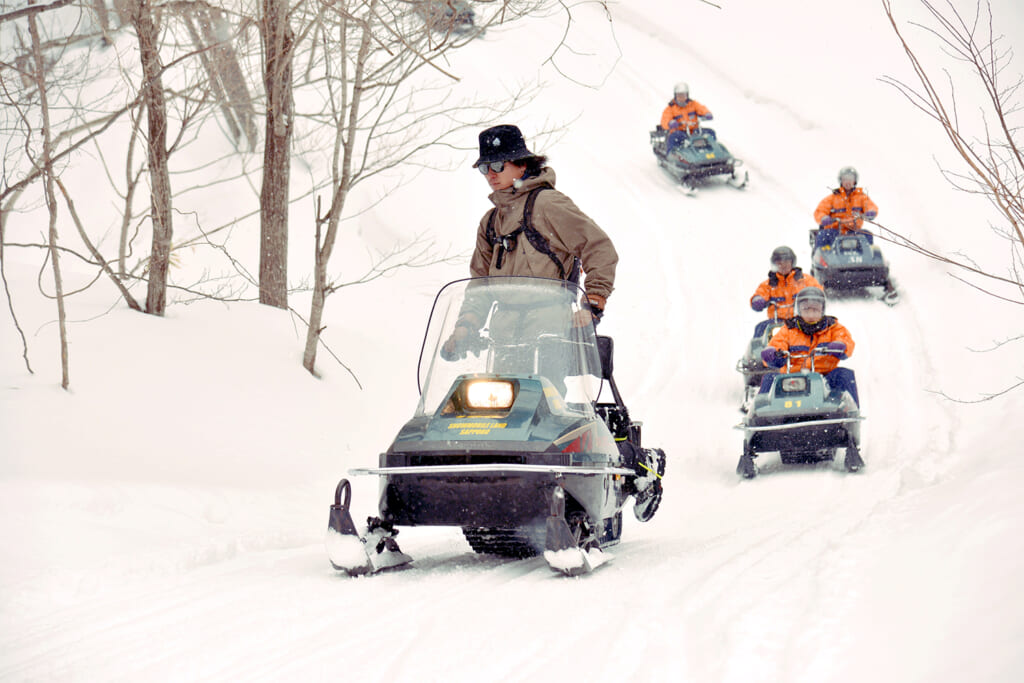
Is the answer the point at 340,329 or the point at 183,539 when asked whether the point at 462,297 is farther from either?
the point at 340,329

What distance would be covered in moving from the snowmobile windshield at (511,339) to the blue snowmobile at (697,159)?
12.1 m

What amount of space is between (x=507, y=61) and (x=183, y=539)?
19.7m

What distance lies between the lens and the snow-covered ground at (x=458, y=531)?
8.38ft

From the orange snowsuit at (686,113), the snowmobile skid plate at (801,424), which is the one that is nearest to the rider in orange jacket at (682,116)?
the orange snowsuit at (686,113)

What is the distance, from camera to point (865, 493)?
5.66 m

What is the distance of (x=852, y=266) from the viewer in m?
11.4

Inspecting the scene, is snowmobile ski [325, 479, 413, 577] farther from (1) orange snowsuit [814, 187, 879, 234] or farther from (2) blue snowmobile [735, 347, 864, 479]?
(1) orange snowsuit [814, 187, 879, 234]

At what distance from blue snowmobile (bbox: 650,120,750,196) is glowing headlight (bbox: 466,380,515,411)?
12587mm

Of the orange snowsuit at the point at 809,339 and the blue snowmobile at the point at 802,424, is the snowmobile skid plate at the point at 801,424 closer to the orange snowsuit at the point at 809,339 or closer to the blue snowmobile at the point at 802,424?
the blue snowmobile at the point at 802,424

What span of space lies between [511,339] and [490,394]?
33cm

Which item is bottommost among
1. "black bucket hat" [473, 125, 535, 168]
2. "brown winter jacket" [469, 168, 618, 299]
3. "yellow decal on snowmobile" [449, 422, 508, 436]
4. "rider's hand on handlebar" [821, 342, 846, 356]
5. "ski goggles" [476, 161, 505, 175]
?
"yellow decal on snowmobile" [449, 422, 508, 436]

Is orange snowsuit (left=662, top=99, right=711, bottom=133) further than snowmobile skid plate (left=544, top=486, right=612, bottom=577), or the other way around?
orange snowsuit (left=662, top=99, right=711, bottom=133)

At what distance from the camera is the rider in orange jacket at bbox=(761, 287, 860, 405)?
7.36m

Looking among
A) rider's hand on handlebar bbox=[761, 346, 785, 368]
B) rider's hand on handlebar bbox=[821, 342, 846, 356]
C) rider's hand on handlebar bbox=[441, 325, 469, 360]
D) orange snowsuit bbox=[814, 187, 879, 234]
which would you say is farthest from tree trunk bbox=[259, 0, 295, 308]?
orange snowsuit bbox=[814, 187, 879, 234]
